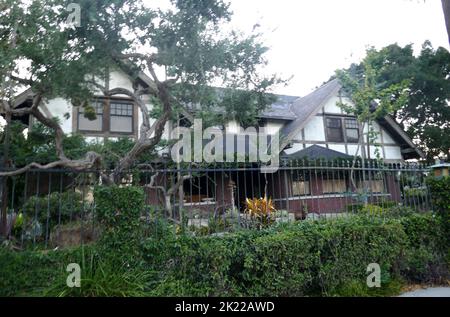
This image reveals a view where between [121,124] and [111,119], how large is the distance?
466 millimetres

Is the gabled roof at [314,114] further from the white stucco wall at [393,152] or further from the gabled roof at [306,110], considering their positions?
the white stucco wall at [393,152]

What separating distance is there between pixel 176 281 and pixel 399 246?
13.2ft

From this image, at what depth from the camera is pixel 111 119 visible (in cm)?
1387

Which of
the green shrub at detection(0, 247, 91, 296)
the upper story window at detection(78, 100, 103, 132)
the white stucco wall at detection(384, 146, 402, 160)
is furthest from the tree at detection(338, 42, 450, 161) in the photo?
the green shrub at detection(0, 247, 91, 296)

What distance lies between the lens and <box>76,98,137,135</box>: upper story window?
43.9 ft

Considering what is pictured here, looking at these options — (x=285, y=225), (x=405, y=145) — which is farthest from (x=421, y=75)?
(x=285, y=225)

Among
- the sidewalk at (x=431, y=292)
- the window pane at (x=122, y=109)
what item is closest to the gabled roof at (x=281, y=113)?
the window pane at (x=122, y=109)

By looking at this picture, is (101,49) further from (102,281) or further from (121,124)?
(121,124)

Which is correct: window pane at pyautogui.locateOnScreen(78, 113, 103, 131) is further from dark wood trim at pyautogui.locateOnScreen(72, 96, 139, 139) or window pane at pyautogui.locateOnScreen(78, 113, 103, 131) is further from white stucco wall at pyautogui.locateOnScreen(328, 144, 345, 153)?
white stucco wall at pyautogui.locateOnScreen(328, 144, 345, 153)

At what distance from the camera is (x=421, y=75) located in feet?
88.0

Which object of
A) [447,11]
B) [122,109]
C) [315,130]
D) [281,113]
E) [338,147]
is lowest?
[338,147]

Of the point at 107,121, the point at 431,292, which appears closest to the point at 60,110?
the point at 107,121

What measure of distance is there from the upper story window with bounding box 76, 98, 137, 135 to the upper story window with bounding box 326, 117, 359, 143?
10.8m
